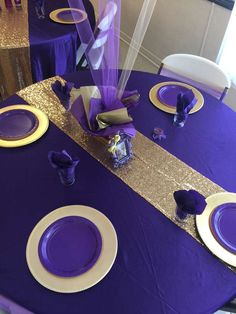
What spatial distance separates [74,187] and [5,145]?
0.32m

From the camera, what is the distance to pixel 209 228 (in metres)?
0.94

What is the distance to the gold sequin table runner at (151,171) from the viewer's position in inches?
40.2

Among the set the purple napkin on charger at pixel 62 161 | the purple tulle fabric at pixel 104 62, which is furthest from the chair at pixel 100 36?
the purple napkin on charger at pixel 62 161

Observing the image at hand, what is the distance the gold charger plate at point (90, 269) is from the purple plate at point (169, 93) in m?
0.68

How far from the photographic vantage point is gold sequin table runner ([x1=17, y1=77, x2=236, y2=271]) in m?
1.02

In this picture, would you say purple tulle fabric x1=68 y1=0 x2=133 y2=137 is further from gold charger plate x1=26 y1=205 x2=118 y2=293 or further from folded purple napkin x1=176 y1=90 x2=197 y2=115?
gold charger plate x1=26 y1=205 x2=118 y2=293

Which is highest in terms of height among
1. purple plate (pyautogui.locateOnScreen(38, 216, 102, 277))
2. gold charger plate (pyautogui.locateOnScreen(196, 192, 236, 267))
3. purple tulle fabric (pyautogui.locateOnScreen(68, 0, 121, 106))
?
purple tulle fabric (pyautogui.locateOnScreen(68, 0, 121, 106))

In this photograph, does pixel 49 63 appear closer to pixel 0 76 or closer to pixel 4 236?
pixel 0 76

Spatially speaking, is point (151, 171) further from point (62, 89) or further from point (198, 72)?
point (198, 72)

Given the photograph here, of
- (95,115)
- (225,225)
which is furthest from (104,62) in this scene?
(225,225)

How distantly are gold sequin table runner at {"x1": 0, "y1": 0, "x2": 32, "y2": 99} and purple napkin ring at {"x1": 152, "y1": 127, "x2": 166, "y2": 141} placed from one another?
0.98 m

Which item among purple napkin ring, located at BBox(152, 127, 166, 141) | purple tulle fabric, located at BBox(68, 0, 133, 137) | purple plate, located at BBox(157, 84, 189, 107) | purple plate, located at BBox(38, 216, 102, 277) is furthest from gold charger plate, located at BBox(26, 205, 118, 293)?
purple plate, located at BBox(157, 84, 189, 107)

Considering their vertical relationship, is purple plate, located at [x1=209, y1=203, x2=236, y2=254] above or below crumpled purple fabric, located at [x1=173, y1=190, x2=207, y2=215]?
below

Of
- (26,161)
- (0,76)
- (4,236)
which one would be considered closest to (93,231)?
(4,236)
